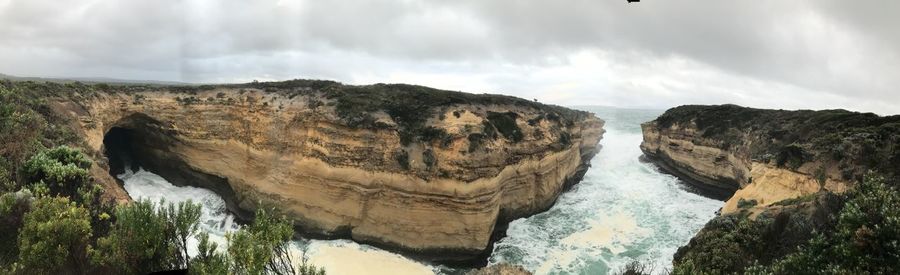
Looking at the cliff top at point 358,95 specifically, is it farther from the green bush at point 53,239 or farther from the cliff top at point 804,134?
the green bush at point 53,239

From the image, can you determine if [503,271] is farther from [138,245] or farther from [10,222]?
[10,222]

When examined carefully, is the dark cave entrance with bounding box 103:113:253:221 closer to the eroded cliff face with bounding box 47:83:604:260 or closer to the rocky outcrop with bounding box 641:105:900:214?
the eroded cliff face with bounding box 47:83:604:260

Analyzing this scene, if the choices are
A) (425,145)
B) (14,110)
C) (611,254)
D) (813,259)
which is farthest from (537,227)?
(14,110)

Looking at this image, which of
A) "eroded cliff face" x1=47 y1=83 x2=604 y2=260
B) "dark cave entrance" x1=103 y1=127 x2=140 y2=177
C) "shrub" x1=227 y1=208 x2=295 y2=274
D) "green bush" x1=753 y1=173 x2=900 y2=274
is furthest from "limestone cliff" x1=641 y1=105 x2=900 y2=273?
"dark cave entrance" x1=103 y1=127 x2=140 y2=177

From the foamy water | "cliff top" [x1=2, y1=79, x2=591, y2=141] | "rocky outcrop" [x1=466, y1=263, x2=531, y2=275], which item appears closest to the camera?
"rocky outcrop" [x1=466, y1=263, x2=531, y2=275]

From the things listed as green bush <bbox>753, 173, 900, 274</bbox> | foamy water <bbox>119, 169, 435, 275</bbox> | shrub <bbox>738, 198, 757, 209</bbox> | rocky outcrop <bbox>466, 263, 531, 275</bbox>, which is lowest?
foamy water <bbox>119, 169, 435, 275</bbox>

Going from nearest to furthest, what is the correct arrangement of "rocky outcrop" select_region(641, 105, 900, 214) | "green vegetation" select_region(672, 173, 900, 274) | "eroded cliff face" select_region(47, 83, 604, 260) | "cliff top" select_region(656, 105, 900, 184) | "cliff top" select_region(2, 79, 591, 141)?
"green vegetation" select_region(672, 173, 900, 274), "cliff top" select_region(656, 105, 900, 184), "rocky outcrop" select_region(641, 105, 900, 214), "eroded cliff face" select_region(47, 83, 604, 260), "cliff top" select_region(2, 79, 591, 141)

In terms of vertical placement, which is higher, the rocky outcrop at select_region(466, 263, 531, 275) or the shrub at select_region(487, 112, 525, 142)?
the shrub at select_region(487, 112, 525, 142)

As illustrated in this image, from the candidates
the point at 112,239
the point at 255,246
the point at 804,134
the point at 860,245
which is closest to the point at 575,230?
the point at 804,134
